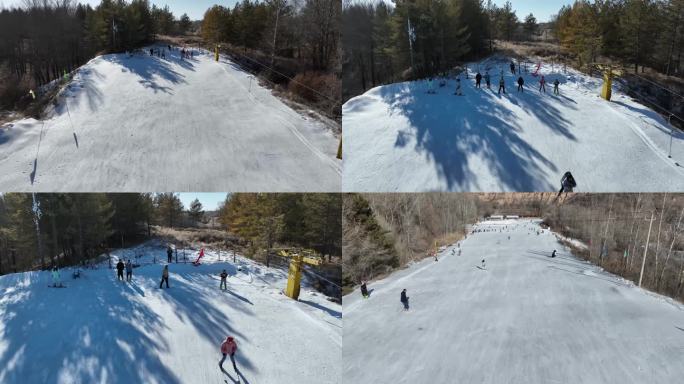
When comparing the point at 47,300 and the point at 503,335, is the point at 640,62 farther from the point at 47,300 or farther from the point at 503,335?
the point at 47,300

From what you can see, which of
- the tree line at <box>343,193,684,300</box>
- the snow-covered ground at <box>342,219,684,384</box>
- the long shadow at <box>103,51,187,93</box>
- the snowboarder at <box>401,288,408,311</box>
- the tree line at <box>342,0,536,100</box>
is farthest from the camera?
the tree line at <box>342,0,536,100</box>

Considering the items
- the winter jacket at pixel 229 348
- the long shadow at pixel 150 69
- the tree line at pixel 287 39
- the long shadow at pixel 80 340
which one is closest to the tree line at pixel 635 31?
the tree line at pixel 287 39

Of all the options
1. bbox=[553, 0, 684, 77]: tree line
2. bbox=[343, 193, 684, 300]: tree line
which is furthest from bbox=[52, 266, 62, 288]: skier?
bbox=[553, 0, 684, 77]: tree line

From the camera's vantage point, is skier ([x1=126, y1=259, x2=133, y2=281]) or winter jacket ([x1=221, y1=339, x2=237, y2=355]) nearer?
winter jacket ([x1=221, y1=339, x2=237, y2=355])

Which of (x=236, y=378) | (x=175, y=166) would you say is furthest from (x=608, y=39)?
(x=236, y=378)

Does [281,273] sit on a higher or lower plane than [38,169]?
lower

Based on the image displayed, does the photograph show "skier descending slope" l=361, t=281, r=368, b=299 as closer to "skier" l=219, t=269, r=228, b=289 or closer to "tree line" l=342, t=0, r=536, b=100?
"skier" l=219, t=269, r=228, b=289

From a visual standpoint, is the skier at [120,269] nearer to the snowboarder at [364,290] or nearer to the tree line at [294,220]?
the tree line at [294,220]
